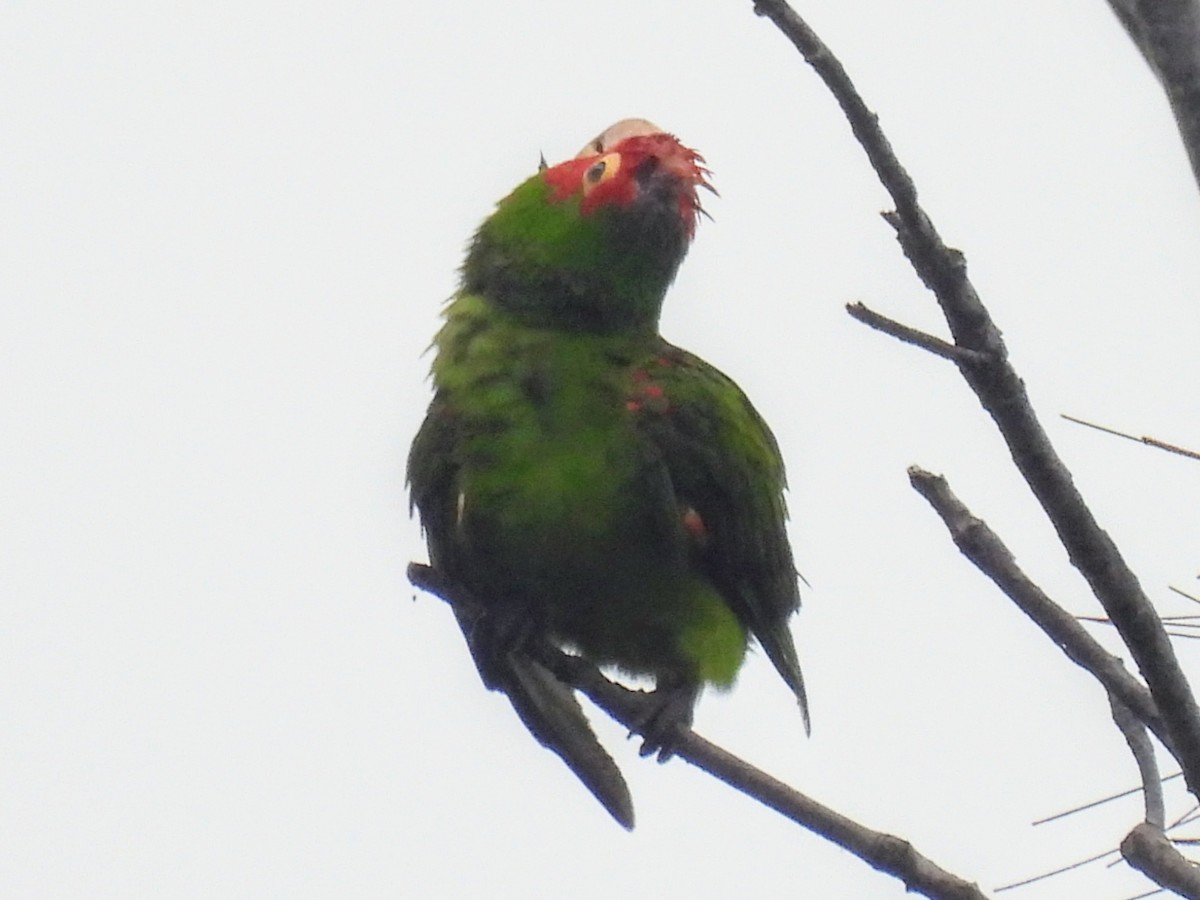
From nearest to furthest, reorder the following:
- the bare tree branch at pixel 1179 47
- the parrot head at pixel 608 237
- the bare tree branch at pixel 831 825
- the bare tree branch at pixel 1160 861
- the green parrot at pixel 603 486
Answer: the bare tree branch at pixel 1179 47 → the bare tree branch at pixel 1160 861 → the bare tree branch at pixel 831 825 → the green parrot at pixel 603 486 → the parrot head at pixel 608 237

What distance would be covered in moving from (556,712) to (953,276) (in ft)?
5.69

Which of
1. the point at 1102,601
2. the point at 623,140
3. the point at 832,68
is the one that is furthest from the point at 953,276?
the point at 623,140

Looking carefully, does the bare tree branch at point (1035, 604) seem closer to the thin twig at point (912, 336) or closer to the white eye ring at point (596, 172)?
the thin twig at point (912, 336)

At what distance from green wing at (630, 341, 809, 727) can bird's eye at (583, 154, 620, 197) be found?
15.9 inches

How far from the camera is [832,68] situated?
→ 182cm

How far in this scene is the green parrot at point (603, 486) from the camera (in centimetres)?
326

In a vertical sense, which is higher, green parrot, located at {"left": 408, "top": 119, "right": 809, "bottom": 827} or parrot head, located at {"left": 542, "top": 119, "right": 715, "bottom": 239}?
parrot head, located at {"left": 542, "top": 119, "right": 715, "bottom": 239}

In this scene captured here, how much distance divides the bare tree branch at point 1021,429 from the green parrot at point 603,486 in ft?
4.37

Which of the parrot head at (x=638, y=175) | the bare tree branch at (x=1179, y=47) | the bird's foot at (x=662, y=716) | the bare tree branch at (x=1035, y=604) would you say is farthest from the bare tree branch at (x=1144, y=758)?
the parrot head at (x=638, y=175)

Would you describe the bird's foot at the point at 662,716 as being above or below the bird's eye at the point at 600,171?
below

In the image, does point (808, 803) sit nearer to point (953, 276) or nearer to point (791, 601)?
point (953, 276)

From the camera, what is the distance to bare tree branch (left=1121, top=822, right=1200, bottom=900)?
5.85ft

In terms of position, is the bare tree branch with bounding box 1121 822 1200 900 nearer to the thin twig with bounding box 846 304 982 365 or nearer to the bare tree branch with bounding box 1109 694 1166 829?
the bare tree branch with bounding box 1109 694 1166 829

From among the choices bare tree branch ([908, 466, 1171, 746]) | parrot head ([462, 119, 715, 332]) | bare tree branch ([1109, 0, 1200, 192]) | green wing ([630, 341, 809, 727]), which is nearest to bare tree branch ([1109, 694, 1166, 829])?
bare tree branch ([908, 466, 1171, 746])
